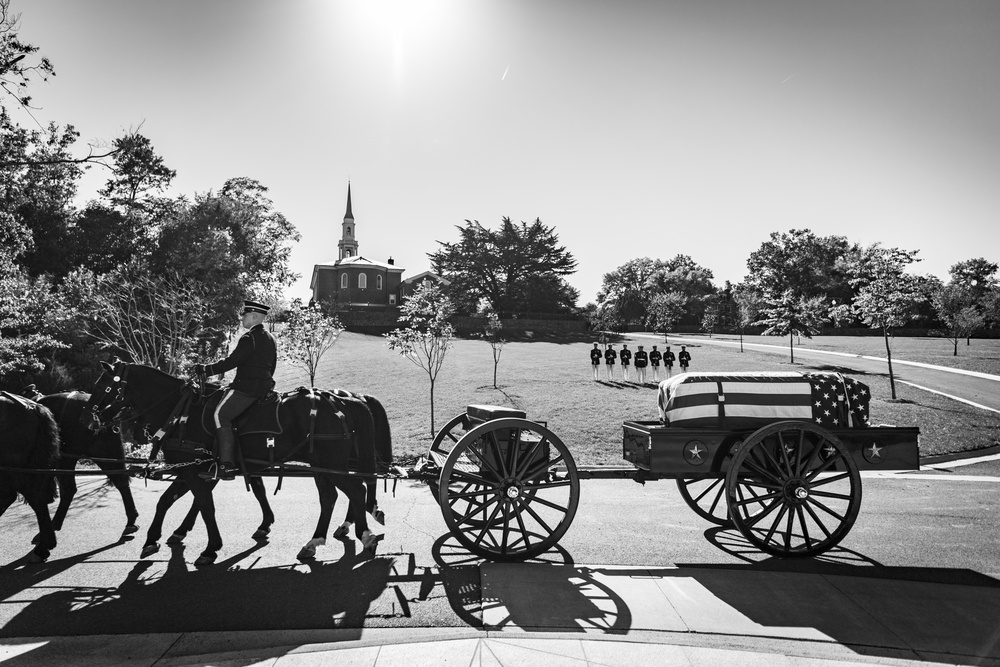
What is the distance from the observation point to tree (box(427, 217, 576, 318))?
62938 millimetres

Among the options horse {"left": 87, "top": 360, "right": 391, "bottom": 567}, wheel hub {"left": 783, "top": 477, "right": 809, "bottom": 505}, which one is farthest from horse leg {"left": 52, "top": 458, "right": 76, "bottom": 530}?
wheel hub {"left": 783, "top": 477, "right": 809, "bottom": 505}

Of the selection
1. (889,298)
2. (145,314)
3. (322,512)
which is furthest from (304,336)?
(889,298)

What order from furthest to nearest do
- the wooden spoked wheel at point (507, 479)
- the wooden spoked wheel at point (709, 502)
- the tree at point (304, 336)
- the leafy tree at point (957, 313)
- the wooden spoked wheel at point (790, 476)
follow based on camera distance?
the leafy tree at point (957, 313)
the tree at point (304, 336)
the wooden spoked wheel at point (709, 502)
the wooden spoked wheel at point (790, 476)
the wooden spoked wheel at point (507, 479)

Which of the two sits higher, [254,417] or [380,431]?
[254,417]

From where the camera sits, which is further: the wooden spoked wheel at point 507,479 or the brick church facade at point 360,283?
the brick church facade at point 360,283

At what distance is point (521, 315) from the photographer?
2434 inches

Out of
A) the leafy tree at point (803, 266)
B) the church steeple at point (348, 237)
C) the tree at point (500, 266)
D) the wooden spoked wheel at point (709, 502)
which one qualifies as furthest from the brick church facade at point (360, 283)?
the wooden spoked wheel at point (709, 502)

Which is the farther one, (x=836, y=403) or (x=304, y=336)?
(x=304, y=336)

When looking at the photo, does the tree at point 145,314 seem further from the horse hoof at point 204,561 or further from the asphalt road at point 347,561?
the horse hoof at point 204,561

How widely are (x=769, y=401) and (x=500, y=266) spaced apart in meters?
57.5

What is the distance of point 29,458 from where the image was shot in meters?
6.68

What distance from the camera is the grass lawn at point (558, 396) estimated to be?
1639 centimetres

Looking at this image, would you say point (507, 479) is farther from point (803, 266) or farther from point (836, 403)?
point (803, 266)

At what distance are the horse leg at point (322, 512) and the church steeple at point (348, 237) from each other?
85.5m
